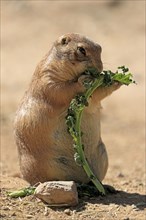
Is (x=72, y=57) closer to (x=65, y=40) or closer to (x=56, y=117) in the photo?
(x=65, y=40)

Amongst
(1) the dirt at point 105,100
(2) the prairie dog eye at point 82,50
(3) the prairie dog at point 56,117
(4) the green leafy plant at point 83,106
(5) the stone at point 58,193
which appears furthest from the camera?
(3) the prairie dog at point 56,117

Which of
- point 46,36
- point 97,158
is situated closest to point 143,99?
point 46,36

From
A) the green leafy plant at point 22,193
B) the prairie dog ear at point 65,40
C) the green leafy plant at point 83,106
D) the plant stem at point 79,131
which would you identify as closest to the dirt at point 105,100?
the green leafy plant at point 22,193

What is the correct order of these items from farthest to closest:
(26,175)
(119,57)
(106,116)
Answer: (119,57) → (106,116) → (26,175)

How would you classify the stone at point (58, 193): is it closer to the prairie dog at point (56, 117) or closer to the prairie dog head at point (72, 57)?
the prairie dog at point (56, 117)

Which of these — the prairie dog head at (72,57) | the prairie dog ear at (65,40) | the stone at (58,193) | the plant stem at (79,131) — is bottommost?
the stone at (58,193)

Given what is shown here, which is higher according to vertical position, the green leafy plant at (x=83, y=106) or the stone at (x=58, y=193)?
the green leafy plant at (x=83, y=106)

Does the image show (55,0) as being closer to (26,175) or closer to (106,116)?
(106,116)

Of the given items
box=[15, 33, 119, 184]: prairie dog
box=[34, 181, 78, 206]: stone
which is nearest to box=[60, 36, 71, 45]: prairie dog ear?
box=[15, 33, 119, 184]: prairie dog
